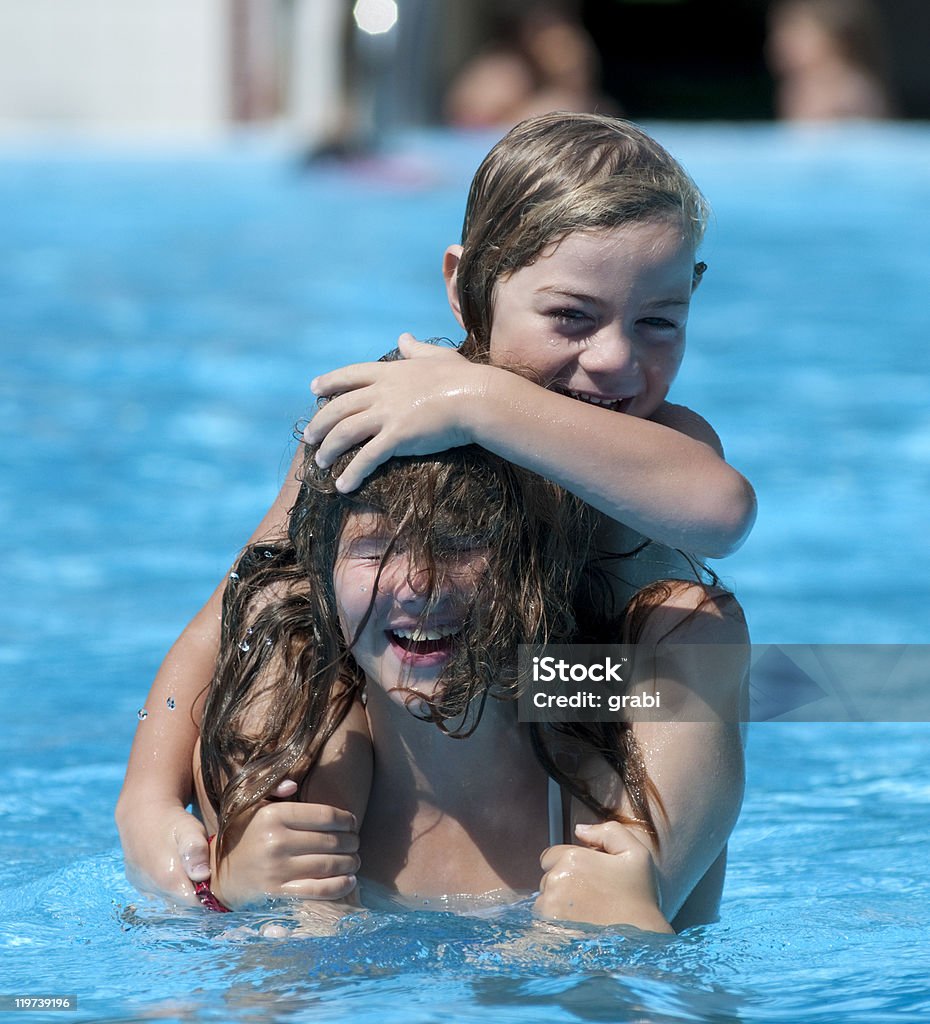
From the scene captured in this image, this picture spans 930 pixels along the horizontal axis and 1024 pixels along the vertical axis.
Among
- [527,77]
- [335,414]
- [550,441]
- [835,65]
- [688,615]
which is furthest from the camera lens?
[527,77]

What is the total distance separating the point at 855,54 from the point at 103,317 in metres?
5.78

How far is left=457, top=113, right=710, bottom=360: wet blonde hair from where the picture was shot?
2.50 m

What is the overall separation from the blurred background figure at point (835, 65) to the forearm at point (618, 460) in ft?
30.0

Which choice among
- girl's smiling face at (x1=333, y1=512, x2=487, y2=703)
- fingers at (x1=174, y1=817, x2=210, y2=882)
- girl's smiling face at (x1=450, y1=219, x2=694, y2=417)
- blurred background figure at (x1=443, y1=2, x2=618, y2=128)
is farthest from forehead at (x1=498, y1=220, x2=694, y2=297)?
blurred background figure at (x1=443, y1=2, x2=618, y2=128)

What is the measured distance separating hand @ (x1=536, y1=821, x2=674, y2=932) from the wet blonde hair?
75cm

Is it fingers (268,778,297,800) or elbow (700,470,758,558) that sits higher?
elbow (700,470,758,558)

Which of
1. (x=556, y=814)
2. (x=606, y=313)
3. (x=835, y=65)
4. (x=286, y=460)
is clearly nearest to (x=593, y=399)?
(x=606, y=313)

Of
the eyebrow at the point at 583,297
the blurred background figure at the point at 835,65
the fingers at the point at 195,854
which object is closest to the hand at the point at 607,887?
the fingers at the point at 195,854

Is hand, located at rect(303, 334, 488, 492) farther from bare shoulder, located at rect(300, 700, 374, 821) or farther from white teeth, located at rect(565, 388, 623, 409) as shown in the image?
bare shoulder, located at rect(300, 700, 374, 821)

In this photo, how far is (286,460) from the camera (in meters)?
5.92

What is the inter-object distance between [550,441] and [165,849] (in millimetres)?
943

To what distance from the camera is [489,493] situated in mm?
2395

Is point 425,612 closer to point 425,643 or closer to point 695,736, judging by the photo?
point 425,643

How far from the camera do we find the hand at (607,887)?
2.40 metres
